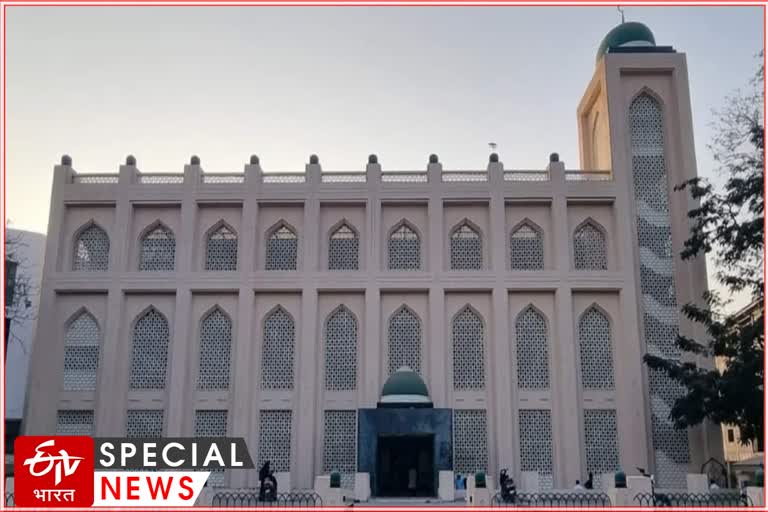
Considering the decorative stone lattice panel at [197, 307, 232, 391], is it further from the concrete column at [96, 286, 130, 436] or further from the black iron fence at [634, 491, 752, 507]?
the black iron fence at [634, 491, 752, 507]

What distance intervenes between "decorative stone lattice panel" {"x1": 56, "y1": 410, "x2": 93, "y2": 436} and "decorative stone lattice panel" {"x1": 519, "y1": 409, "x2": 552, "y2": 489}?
42.8 ft

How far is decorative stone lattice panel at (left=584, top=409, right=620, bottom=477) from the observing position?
22.6 metres

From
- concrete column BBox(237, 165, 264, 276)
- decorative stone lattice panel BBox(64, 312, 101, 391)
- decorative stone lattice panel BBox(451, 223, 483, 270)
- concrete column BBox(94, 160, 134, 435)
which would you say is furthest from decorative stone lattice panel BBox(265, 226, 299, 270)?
decorative stone lattice panel BBox(64, 312, 101, 391)

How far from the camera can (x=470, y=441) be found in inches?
899

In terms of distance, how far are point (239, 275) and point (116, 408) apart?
540cm

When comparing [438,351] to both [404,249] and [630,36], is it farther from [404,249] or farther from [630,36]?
[630,36]

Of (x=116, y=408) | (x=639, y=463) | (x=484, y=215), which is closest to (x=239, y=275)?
(x=116, y=408)

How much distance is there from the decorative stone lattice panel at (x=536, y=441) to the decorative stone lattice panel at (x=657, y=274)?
3.10 metres

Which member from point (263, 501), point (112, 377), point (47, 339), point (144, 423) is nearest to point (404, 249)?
point (144, 423)

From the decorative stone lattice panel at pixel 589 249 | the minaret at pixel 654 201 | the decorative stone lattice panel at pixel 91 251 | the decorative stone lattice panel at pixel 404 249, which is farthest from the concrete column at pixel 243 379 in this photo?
the minaret at pixel 654 201

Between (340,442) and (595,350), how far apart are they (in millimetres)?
8210

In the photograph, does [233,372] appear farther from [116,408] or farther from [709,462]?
[709,462]

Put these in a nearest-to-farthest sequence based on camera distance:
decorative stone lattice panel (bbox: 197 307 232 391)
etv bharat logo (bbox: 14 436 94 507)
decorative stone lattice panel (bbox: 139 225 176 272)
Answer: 1. etv bharat logo (bbox: 14 436 94 507)
2. decorative stone lattice panel (bbox: 197 307 232 391)
3. decorative stone lattice panel (bbox: 139 225 176 272)

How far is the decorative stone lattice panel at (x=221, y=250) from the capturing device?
24672 mm
